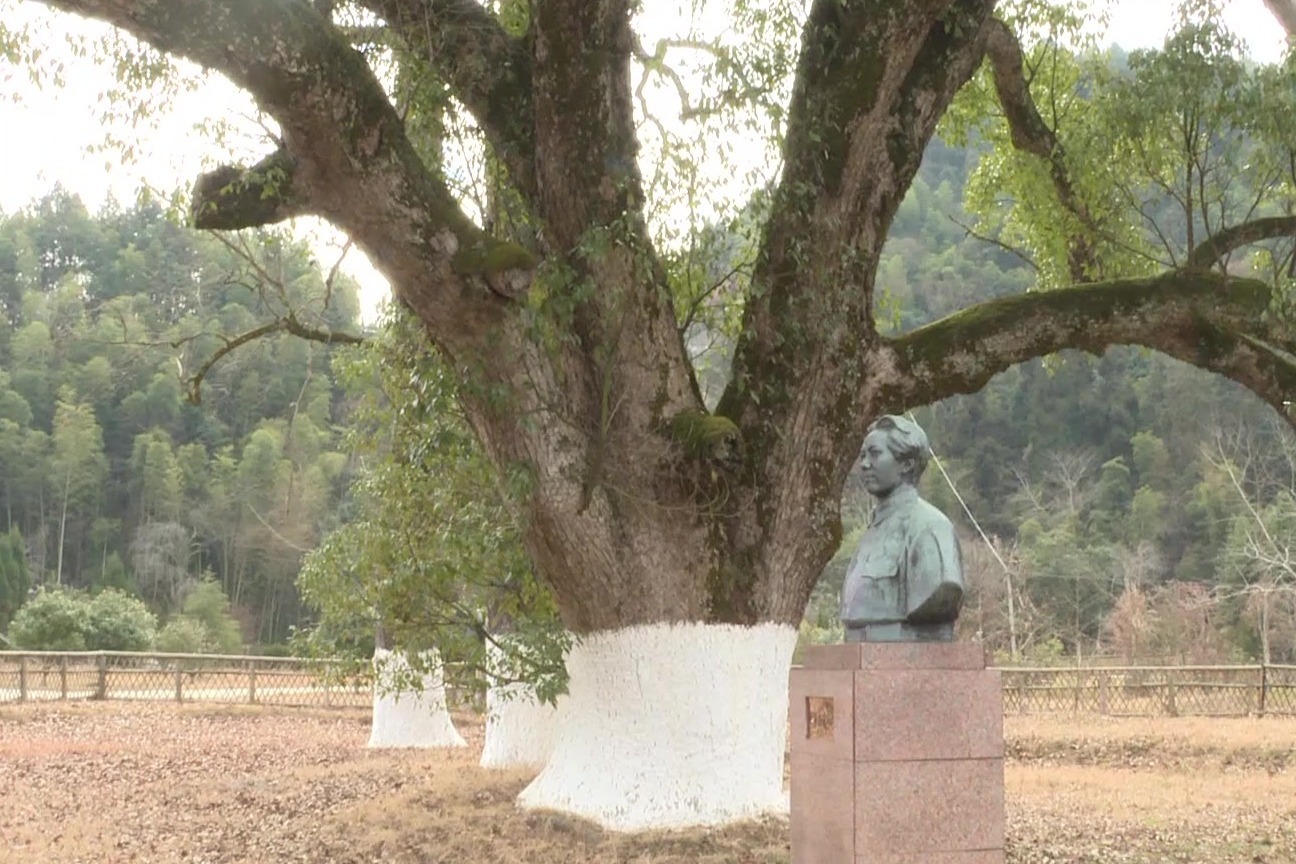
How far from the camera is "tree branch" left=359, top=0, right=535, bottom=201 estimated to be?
857cm

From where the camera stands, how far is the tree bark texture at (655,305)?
771 centimetres

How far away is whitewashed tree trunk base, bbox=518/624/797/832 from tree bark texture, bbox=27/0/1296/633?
0.58 ft

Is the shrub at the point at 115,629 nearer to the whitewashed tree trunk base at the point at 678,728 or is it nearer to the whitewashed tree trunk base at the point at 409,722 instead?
the whitewashed tree trunk base at the point at 409,722

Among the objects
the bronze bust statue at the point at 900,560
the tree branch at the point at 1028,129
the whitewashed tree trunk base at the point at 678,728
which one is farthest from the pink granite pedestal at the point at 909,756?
the tree branch at the point at 1028,129

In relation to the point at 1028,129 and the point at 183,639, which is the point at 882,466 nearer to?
the point at 1028,129

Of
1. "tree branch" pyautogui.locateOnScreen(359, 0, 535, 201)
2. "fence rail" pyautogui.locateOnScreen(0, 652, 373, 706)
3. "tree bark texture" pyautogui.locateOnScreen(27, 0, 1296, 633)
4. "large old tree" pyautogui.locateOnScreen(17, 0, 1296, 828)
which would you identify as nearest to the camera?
"tree bark texture" pyautogui.locateOnScreen(27, 0, 1296, 633)

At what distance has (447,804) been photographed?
9703mm

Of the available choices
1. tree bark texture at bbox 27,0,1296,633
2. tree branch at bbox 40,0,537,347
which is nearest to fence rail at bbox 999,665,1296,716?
tree bark texture at bbox 27,0,1296,633

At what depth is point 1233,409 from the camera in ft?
126

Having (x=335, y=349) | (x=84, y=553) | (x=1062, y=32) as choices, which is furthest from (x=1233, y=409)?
(x=84, y=553)

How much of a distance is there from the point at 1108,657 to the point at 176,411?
32.5 m

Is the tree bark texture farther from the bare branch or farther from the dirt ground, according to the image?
the bare branch

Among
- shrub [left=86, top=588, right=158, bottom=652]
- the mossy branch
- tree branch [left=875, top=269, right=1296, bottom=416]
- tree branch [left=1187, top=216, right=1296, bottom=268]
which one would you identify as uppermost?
tree branch [left=1187, top=216, right=1296, bottom=268]

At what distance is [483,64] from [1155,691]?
15.4 m
